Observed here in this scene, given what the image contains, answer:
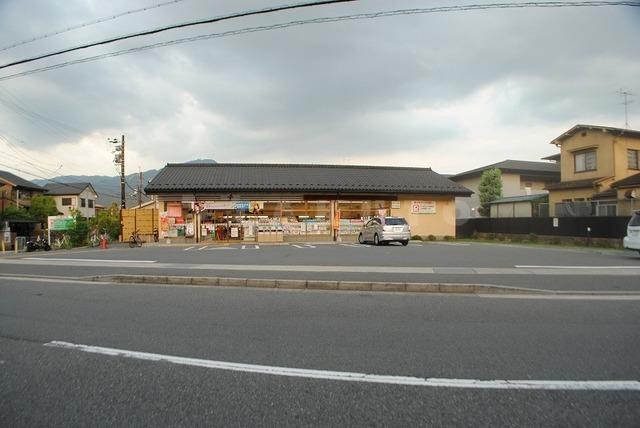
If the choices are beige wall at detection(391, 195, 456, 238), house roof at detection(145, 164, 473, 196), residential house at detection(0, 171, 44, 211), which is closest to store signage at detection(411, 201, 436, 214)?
beige wall at detection(391, 195, 456, 238)

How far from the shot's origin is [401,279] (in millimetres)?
8461

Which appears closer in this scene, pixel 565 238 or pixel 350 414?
pixel 350 414

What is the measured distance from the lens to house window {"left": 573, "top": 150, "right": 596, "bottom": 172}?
997 inches

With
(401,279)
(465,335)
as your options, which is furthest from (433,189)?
(465,335)

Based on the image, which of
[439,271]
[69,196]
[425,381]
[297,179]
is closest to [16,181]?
[69,196]

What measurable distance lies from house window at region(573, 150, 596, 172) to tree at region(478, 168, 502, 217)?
25.7ft

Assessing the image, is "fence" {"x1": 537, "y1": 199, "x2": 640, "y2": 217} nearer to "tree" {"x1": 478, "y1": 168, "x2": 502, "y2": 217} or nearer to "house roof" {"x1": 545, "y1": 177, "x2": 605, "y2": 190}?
"house roof" {"x1": 545, "y1": 177, "x2": 605, "y2": 190}

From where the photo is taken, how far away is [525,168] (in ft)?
124

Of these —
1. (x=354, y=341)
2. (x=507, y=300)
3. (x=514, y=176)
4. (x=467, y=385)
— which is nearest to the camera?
(x=467, y=385)

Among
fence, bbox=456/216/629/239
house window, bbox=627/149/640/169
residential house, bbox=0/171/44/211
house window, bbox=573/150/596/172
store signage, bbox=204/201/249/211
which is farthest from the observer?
residential house, bbox=0/171/44/211

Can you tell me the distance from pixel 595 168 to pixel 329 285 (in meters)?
25.7

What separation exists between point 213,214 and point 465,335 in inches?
877

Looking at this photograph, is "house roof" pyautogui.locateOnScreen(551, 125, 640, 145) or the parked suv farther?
"house roof" pyautogui.locateOnScreen(551, 125, 640, 145)

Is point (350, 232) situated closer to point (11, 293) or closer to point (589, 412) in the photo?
point (11, 293)
